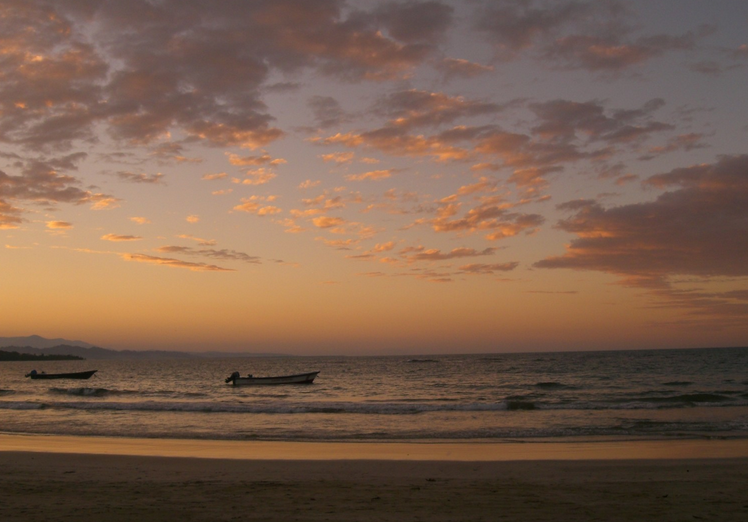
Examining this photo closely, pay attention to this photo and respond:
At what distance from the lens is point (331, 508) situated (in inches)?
378

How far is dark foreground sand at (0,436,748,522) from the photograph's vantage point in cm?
919

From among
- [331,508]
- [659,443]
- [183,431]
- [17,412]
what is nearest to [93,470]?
[331,508]

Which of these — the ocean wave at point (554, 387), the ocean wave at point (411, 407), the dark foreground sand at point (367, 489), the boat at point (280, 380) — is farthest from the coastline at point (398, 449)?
the boat at point (280, 380)

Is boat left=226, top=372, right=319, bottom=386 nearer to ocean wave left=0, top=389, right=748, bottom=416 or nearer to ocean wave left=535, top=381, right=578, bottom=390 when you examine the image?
ocean wave left=0, top=389, right=748, bottom=416

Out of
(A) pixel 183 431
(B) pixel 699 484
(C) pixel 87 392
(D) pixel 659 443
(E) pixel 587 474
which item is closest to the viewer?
(B) pixel 699 484

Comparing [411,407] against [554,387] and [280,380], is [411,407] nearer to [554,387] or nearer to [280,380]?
[554,387]

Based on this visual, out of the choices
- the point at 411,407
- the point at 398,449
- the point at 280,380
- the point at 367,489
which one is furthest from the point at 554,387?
the point at 367,489

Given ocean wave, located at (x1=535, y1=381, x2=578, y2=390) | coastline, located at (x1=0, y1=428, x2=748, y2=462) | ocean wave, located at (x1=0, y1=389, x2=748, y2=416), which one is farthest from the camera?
ocean wave, located at (x1=535, y1=381, x2=578, y2=390)

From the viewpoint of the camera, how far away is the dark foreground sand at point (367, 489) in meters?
9.19

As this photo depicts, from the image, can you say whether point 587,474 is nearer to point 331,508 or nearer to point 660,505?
point 660,505

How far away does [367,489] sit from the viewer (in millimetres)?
11219

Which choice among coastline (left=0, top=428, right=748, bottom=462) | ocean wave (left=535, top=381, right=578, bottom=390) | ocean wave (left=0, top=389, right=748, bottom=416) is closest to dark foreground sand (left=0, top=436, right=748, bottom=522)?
coastline (left=0, top=428, right=748, bottom=462)

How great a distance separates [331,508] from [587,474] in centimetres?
641

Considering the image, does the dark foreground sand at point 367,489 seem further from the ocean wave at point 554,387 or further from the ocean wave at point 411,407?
the ocean wave at point 554,387
